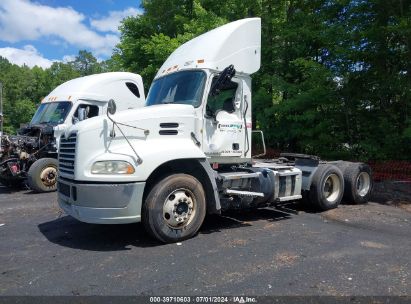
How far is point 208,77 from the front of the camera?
6879 mm

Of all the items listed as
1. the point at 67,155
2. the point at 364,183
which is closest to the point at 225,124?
the point at 67,155

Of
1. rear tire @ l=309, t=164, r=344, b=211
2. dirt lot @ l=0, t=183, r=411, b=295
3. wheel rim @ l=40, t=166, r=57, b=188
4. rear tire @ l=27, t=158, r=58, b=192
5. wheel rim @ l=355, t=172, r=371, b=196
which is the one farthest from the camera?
wheel rim @ l=40, t=166, r=57, b=188

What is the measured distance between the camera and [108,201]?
5617mm

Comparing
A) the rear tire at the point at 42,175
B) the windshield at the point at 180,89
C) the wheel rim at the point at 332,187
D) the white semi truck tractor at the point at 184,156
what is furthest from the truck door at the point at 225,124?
the rear tire at the point at 42,175

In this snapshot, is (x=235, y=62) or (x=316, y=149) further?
(x=316, y=149)

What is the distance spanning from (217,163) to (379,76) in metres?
8.37

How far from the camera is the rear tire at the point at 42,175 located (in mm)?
11023

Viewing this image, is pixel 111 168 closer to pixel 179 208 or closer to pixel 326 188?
pixel 179 208

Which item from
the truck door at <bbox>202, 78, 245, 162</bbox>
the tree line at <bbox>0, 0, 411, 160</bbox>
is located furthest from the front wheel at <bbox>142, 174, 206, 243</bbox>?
the tree line at <bbox>0, 0, 411, 160</bbox>

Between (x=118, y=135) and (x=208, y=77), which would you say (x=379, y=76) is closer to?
(x=208, y=77)

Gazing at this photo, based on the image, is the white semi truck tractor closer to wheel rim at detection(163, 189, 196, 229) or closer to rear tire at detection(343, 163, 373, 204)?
wheel rim at detection(163, 189, 196, 229)

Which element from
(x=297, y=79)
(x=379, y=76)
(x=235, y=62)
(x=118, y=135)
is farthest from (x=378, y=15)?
(x=118, y=135)

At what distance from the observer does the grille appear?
5.98 m

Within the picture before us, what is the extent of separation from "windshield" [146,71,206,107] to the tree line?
678 centimetres
